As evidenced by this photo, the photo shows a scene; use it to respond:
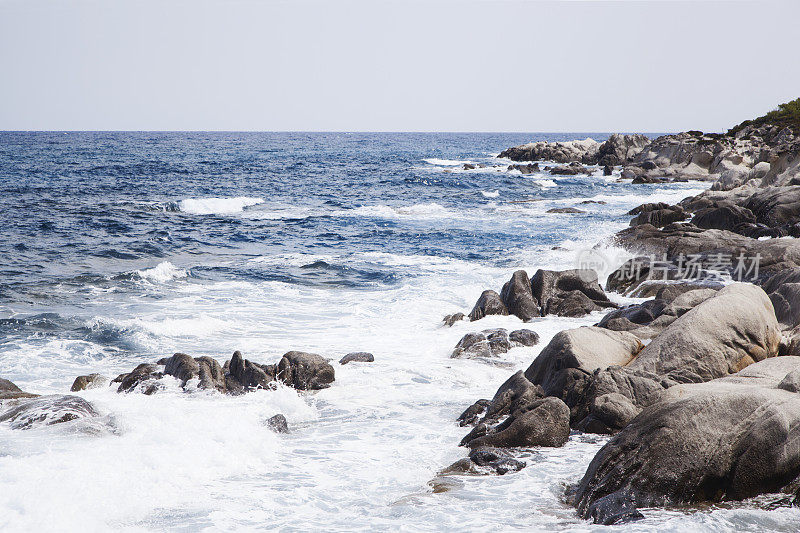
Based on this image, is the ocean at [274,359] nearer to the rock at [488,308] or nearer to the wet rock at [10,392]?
the rock at [488,308]

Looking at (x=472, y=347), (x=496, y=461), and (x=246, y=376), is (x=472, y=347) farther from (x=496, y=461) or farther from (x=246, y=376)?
(x=496, y=461)

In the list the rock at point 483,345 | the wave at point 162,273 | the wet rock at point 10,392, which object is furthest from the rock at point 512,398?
the wave at point 162,273

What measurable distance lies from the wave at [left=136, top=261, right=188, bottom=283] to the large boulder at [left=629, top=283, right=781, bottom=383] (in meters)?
15.2

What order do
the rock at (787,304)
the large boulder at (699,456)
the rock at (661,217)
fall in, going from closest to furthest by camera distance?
the large boulder at (699,456) < the rock at (787,304) < the rock at (661,217)

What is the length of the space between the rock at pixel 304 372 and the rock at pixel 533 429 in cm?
366

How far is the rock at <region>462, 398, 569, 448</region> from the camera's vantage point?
795 centimetres

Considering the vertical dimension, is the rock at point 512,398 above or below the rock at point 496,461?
above

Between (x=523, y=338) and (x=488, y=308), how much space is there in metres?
2.50

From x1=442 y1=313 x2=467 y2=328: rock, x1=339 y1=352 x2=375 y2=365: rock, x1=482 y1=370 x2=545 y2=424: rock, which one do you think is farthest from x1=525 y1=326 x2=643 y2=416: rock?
x1=442 y1=313 x2=467 y2=328: rock

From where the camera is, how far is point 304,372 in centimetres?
1112

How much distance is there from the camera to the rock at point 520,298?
15.3 meters

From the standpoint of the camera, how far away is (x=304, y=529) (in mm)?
6234

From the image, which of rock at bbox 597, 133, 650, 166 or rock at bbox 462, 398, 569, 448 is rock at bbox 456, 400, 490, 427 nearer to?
rock at bbox 462, 398, 569, 448

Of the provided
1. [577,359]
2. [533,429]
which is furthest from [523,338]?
[533,429]
